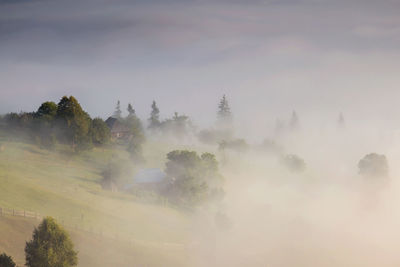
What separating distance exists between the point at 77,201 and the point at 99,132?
46.1 meters

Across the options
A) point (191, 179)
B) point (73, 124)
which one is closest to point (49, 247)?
point (191, 179)

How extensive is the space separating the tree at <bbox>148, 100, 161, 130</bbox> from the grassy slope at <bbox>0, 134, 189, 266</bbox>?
3130 inches

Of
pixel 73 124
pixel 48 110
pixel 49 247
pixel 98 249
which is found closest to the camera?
pixel 49 247

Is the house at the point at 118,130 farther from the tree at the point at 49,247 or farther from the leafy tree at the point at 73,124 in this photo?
the tree at the point at 49,247

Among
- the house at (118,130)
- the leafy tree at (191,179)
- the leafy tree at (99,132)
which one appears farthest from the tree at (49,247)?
the house at (118,130)

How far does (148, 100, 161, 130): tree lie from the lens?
174250mm

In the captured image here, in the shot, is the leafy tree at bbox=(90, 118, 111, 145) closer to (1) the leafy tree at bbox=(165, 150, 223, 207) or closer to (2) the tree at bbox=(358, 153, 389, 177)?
(1) the leafy tree at bbox=(165, 150, 223, 207)

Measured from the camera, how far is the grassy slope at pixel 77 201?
58000mm

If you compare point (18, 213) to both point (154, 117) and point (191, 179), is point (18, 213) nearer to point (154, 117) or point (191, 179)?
point (191, 179)

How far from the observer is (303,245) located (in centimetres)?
7044

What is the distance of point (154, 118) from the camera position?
17588cm

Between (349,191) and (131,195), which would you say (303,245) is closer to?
(131,195)

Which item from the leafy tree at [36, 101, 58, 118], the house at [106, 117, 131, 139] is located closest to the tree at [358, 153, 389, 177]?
the house at [106, 117, 131, 139]

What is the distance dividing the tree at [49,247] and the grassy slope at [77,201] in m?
10.3
